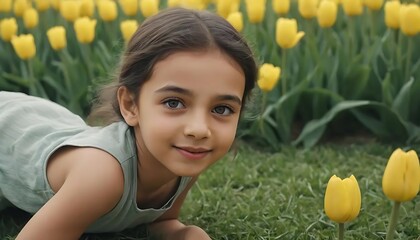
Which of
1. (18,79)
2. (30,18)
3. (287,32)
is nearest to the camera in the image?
(287,32)

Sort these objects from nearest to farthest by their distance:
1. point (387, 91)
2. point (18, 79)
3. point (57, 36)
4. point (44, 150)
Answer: point (44, 150)
point (387, 91)
point (57, 36)
point (18, 79)

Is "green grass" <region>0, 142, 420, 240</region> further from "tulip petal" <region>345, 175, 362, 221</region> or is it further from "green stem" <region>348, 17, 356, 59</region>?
"tulip petal" <region>345, 175, 362, 221</region>

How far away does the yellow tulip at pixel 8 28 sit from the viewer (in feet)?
13.3

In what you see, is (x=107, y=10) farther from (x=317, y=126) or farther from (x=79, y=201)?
(x=79, y=201)

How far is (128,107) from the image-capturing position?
221 cm

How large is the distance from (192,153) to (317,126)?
179 centimetres

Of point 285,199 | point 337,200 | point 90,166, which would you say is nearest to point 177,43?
point 90,166

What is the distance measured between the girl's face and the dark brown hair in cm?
3

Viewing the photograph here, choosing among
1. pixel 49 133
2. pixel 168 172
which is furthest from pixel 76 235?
pixel 49 133

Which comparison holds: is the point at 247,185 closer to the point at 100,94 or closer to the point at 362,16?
the point at 100,94

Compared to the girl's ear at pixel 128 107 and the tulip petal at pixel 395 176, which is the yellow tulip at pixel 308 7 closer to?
the girl's ear at pixel 128 107

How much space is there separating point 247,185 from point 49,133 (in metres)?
0.92

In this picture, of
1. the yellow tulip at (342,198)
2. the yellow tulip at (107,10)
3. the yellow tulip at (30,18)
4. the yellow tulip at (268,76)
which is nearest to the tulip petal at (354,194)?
the yellow tulip at (342,198)

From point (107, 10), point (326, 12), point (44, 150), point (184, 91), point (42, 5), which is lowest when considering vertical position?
point (42, 5)
